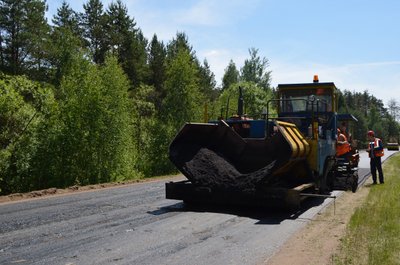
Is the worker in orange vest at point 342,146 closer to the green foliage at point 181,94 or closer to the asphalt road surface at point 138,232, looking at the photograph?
the asphalt road surface at point 138,232

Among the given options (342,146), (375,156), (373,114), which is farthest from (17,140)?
(373,114)

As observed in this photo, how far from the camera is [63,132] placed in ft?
57.2

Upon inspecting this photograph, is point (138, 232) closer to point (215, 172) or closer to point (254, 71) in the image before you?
point (215, 172)

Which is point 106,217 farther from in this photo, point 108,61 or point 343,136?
→ point 108,61

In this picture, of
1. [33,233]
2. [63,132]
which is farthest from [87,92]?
[33,233]

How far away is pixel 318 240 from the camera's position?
635cm

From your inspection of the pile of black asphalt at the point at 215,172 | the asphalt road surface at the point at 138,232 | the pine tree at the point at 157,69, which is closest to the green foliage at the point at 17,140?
the asphalt road surface at the point at 138,232

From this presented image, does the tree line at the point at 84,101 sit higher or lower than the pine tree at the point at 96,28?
lower

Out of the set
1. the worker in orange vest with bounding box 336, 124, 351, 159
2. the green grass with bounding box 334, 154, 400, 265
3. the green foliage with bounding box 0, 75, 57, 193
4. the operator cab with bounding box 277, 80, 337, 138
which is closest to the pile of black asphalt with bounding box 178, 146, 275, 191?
the green grass with bounding box 334, 154, 400, 265

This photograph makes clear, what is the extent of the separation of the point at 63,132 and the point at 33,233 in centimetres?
1146

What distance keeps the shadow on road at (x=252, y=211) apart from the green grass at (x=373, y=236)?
1.18m

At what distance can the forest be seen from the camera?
54.6ft

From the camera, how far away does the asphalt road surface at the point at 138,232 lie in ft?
17.5

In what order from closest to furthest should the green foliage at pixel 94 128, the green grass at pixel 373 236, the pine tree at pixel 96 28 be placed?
the green grass at pixel 373 236 < the green foliage at pixel 94 128 < the pine tree at pixel 96 28
